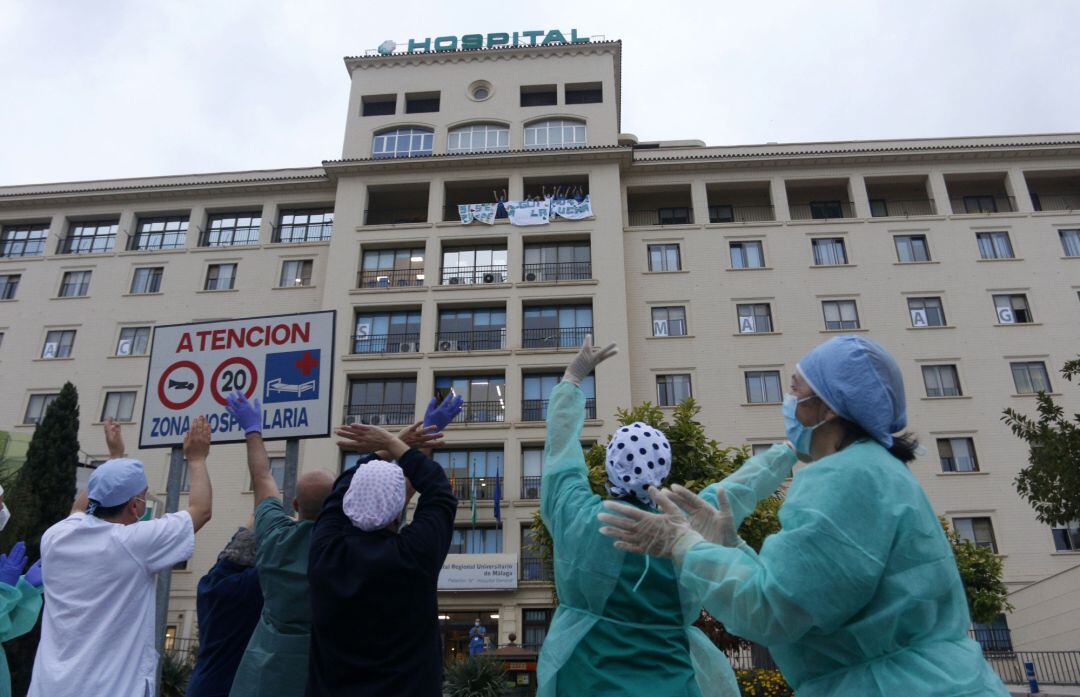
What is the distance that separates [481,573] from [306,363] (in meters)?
20.8

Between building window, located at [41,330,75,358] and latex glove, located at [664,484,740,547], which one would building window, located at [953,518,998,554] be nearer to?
latex glove, located at [664,484,740,547]

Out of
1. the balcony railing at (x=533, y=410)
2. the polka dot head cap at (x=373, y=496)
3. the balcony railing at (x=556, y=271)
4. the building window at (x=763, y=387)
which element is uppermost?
the balcony railing at (x=556, y=271)

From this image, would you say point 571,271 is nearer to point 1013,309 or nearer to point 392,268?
point 392,268

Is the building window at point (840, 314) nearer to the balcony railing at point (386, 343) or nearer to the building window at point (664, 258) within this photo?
the building window at point (664, 258)

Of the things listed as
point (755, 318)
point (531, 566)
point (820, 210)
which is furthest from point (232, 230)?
point (820, 210)

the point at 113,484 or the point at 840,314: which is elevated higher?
the point at 840,314

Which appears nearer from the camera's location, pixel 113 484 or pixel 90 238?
pixel 113 484

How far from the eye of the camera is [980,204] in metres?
33.4

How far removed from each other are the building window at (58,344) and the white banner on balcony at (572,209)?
2393cm

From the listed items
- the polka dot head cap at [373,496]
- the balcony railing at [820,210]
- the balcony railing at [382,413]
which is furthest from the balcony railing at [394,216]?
the polka dot head cap at [373,496]

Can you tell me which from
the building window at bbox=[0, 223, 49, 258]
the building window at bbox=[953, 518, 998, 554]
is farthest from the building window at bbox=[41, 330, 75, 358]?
the building window at bbox=[953, 518, 998, 554]

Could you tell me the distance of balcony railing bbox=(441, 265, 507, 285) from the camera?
32.3 m

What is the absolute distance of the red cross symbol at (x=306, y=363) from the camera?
7.99m

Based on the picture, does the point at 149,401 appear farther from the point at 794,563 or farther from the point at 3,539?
the point at 3,539
